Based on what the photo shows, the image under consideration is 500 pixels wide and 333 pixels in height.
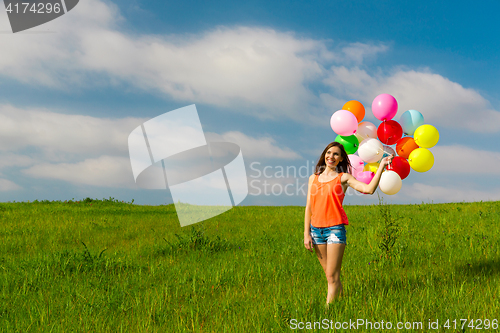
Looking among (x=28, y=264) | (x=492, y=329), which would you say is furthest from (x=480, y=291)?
(x=28, y=264)

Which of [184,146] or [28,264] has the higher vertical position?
[184,146]

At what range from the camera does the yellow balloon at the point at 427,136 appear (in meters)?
5.47

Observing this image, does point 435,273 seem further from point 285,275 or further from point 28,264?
point 28,264

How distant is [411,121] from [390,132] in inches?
16.5

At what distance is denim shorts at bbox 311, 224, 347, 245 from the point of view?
12.1 ft

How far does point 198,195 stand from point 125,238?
322 centimetres

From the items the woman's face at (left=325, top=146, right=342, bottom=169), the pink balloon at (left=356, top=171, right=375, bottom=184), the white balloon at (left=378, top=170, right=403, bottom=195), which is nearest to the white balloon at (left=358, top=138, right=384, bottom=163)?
the pink balloon at (left=356, top=171, right=375, bottom=184)

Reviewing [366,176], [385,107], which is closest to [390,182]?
[366,176]

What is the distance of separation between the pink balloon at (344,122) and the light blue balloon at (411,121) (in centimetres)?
93

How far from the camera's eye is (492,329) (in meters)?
3.24

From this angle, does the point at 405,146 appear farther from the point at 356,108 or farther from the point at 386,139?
the point at 356,108

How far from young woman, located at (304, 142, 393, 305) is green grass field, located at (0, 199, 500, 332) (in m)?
0.45

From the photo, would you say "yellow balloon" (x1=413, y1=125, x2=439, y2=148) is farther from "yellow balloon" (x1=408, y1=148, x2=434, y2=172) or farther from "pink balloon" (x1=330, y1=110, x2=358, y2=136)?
"pink balloon" (x1=330, y1=110, x2=358, y2=136)

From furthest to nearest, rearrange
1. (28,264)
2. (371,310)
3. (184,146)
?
(184,146) < (28,264) < (371,310)
